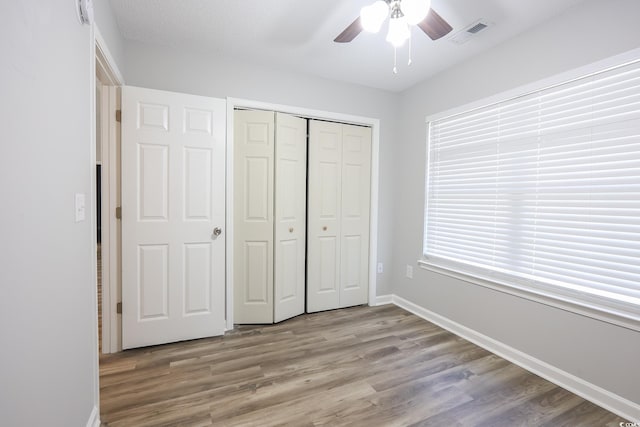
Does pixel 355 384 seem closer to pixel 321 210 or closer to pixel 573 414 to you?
pixel 573 414

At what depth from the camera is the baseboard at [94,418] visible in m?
1.45

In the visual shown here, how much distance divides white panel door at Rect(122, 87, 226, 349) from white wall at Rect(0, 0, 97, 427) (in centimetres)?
85

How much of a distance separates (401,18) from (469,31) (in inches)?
38.9

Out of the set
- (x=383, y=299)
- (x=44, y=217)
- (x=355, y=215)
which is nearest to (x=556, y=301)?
(x=383, y=299)

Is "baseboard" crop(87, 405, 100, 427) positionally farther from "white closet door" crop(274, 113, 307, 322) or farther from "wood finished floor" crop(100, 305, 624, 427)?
"white closet door" crop(274, 113, 307, 322)

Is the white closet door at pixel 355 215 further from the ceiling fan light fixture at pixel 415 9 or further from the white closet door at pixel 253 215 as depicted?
the ceiling fan light fixture at pixel 415 9

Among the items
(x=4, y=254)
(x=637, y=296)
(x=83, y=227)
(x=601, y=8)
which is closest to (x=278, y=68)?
(x=83, y=227)

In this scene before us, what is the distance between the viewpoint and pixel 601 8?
176 cm

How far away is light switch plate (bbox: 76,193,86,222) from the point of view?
132 cm

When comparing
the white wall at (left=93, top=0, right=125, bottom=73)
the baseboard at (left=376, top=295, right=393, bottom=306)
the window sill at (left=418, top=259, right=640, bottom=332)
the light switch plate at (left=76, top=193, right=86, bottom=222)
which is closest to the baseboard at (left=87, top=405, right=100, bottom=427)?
the light switch plate at (left=76, top=193, right=86, bottom=222)

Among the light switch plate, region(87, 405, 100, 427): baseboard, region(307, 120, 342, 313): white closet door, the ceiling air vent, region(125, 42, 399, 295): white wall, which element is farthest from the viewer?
region(307, 120, 342, 313): white closet door

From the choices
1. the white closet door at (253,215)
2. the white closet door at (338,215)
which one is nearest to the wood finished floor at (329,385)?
the white closet door at (253,215)

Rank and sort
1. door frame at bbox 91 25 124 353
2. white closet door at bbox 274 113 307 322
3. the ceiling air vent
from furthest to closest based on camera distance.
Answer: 1. white closet door at bbox 274 113 307 322
2. door frame at bbox 91 25 124 353
3. the ceiling air vent

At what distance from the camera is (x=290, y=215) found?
294 cm
